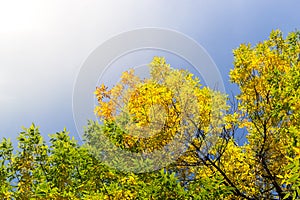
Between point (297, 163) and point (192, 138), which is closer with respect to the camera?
point (297, 163)

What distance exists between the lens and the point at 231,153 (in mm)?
14250

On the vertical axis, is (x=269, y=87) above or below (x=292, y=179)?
above

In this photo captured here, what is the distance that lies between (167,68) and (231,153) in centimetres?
349

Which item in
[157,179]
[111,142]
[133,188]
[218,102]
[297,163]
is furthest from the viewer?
[218,102]

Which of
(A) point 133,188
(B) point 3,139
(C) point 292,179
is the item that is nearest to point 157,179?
(A) point 133,188

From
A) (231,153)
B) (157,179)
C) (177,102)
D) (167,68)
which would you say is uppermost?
(167,68)

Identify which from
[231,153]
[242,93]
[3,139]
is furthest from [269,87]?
[3,139]

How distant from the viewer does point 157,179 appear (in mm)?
10633

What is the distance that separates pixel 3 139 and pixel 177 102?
619cm

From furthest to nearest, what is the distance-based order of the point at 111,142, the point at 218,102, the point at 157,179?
1. the point at 218,102
2. the point at 111,142
3. the point at 157,179

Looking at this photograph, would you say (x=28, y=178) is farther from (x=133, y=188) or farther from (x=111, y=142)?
(x=133, y=188)

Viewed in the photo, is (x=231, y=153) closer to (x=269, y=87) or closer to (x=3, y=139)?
(x=269, y=87)

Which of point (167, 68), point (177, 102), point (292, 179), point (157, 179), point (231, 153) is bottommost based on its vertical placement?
point (292, 179)

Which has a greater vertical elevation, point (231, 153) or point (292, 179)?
point (231, 153)
